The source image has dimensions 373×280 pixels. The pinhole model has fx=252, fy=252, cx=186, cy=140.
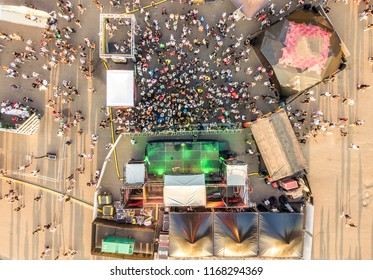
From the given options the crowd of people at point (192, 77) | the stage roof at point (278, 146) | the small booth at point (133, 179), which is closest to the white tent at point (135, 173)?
the small booth at point (133, 179)

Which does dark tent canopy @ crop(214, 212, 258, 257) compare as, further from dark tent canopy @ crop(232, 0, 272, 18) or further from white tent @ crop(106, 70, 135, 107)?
dark tent canopy @ crop(232, 0, 272, 18)

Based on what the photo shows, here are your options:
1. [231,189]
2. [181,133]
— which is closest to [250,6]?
[181,133]

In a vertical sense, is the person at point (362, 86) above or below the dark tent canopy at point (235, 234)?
above

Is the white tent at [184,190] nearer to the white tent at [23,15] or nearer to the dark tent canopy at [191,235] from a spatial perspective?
the dark tent canopy at [191,235]

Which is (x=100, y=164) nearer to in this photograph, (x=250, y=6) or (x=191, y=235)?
(x=191, y=235)

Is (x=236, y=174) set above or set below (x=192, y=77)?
below

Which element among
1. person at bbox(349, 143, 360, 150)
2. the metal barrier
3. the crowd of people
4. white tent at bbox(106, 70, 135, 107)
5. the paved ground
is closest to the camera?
white tent at bbox(106, 70, 135, 107)

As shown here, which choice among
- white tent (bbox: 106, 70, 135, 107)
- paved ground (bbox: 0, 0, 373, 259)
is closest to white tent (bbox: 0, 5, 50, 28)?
paved ground (bbox: 0, 0, 373, 259)
